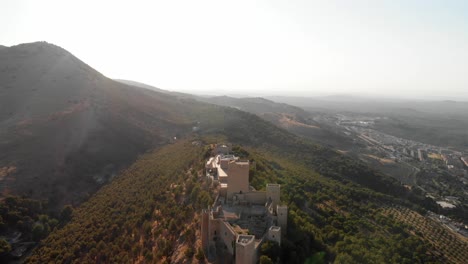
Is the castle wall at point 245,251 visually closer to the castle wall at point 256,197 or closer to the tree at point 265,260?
the tree at point 265,260

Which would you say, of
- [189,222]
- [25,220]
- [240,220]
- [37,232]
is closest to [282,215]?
[240,220]

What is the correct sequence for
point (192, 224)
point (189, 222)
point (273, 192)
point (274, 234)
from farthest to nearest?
point (189, 222) < point (192, 224) < point (273, 192) < point (274, 234)

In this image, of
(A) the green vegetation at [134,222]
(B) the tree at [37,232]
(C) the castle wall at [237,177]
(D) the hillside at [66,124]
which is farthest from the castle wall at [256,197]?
(D) the hillside at [66,124]

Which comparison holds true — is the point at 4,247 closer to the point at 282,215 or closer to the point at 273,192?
the point at 273,192

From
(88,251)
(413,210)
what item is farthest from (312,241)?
(413,210)

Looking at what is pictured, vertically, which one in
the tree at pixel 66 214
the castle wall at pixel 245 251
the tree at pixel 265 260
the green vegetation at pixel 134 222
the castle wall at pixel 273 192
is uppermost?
the castle wall at pixel 273 192

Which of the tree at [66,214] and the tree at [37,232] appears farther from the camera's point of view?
the tree at [66,214]

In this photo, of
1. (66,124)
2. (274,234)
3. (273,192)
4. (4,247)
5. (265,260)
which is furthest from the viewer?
(66,124)

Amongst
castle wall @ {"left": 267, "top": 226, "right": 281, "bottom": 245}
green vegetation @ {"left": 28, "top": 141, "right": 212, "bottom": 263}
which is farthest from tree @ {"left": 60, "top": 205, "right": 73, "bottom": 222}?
castle wall @ {"left": 267, "top": 226, "right": 281, "bottom": 245}
